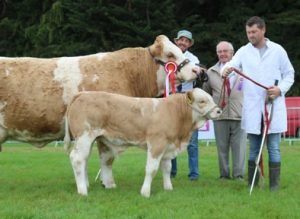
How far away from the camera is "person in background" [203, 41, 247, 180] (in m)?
9.93

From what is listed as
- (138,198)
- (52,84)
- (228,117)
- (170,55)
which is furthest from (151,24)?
(138,198)

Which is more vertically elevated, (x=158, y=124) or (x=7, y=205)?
(x=158, y=124)

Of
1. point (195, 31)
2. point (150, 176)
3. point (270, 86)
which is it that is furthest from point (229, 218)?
point (195, 31)

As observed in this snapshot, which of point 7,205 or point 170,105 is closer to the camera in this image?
point 7,205

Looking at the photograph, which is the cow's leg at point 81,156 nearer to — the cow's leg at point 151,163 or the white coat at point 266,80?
the cow's leg at point 151,163

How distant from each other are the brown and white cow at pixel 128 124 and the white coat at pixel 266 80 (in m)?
0.63

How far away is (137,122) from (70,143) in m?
1.00

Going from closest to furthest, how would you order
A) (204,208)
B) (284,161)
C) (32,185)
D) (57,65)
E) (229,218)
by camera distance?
(229,218) → (204,208) → (57,65) → (32,185) → (284,161)

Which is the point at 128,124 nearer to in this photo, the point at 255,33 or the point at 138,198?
the point at 138,198

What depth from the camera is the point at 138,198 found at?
7.46m

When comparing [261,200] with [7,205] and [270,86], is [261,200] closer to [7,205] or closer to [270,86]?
[270,86]

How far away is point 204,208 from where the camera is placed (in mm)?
6863

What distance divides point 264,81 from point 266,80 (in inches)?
1.2

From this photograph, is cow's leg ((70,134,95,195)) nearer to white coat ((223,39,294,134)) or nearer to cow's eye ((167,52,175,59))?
cow's eye ((167,52,175,59))
